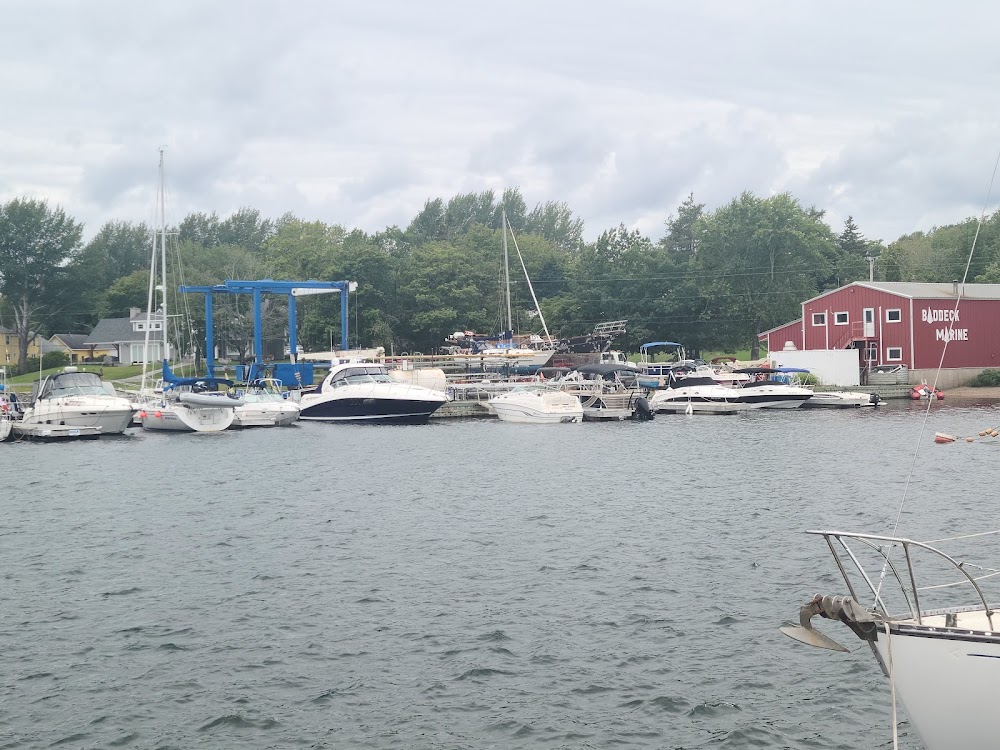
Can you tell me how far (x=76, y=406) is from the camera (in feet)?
166

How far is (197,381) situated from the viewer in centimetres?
6122

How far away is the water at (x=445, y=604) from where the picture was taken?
42.1 ft

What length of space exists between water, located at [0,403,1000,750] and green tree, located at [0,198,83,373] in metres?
89.4

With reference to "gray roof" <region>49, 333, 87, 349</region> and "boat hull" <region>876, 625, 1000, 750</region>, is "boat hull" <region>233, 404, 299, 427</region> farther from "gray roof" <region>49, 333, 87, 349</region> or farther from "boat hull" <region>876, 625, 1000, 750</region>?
"gray roof" <region>49, 333, 87, 349</region>

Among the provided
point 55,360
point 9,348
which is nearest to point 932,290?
point 55,360

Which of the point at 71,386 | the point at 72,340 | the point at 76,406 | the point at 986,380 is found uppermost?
the point at 72,340

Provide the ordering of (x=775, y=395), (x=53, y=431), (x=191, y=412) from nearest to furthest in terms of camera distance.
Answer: (x=53, y=431) → (x=191, y=412) → (x=775, y=395)

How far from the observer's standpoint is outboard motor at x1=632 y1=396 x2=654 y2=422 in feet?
200

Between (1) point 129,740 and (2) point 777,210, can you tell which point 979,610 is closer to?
(1) point 129,740

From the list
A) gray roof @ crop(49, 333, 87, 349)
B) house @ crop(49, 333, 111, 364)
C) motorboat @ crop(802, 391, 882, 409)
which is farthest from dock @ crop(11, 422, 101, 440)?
gray roof @ crop(49, 333, 87, 349)

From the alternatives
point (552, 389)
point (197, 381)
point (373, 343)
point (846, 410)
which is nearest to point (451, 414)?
point (552, 389)

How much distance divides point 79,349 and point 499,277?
52662 mm

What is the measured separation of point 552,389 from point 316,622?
49839 millimetres

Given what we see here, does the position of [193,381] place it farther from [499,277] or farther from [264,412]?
[499,277]
